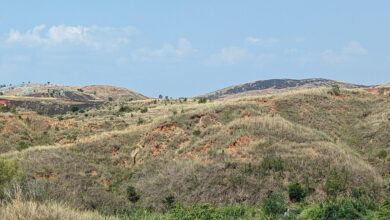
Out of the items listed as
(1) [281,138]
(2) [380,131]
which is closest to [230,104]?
(1) [281,138]

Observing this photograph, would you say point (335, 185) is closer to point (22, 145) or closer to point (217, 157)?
point (217, 157)

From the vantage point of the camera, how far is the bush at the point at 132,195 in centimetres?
2248

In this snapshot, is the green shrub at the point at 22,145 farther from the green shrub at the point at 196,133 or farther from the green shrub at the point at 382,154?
the green shrub at the point at 382,154

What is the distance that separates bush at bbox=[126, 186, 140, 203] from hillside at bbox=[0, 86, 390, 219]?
0.23 m

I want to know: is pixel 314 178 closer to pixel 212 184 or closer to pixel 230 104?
pixel 212 184

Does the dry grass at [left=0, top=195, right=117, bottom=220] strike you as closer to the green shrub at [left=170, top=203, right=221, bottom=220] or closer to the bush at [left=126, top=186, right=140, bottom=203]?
the green shrub at [left=170, top=203, right=221, bottom=220]

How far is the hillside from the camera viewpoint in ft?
67.4

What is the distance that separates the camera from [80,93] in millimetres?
120625

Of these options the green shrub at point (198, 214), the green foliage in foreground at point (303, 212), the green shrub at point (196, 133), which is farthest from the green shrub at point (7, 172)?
the green shrub at point (196, 133)

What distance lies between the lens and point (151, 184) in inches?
928

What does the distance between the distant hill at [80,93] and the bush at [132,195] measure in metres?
88.9

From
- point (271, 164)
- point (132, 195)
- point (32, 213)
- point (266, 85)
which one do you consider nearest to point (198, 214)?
point (32, 213)

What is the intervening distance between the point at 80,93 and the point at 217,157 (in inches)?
4125

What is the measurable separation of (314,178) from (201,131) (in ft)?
37.4
